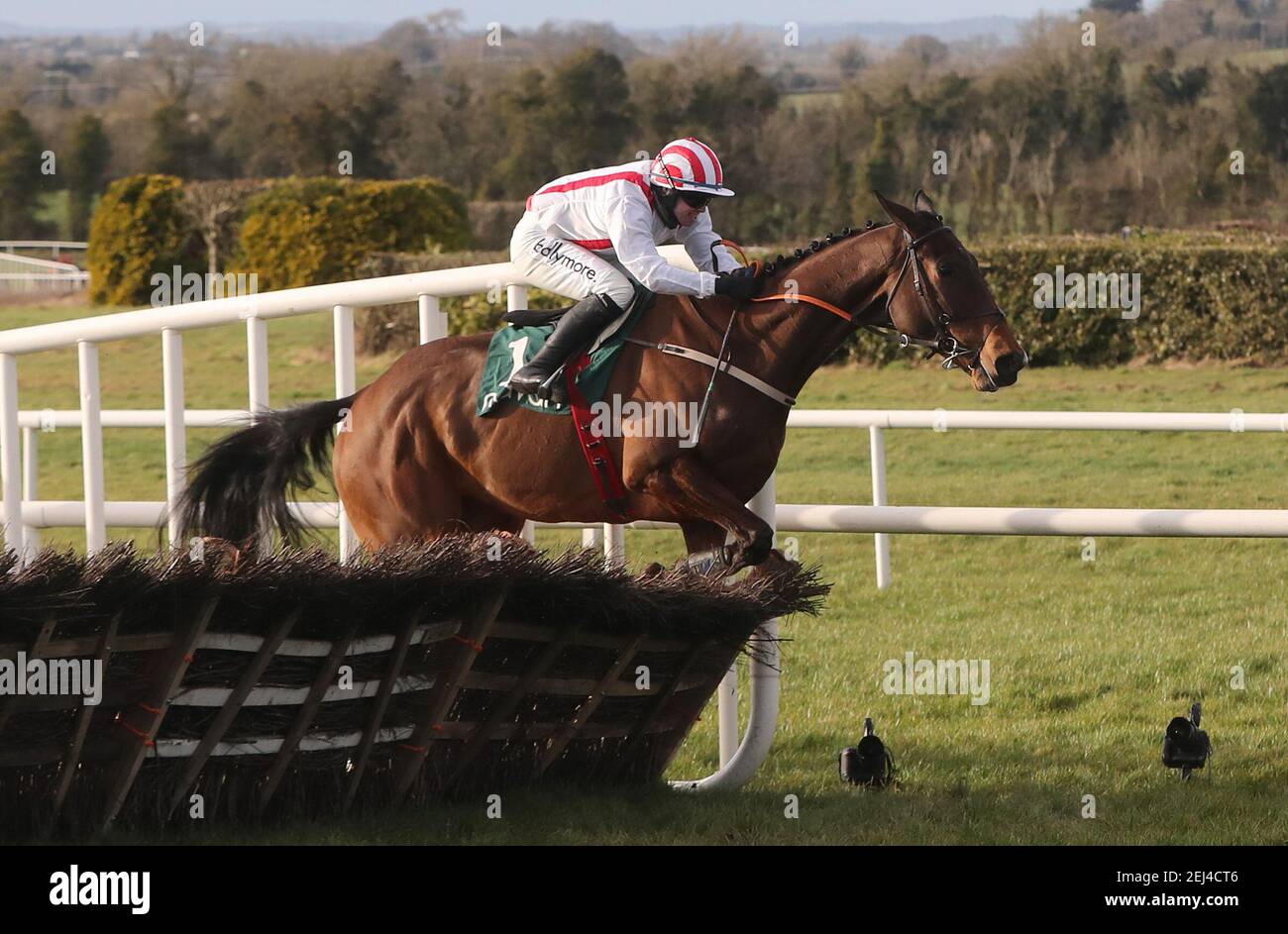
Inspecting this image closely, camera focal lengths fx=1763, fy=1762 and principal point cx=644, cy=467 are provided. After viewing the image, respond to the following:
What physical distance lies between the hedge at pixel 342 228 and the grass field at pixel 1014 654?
5230 millimetres

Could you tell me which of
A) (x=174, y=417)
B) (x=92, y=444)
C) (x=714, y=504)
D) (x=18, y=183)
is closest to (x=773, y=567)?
(x=714, y=504)

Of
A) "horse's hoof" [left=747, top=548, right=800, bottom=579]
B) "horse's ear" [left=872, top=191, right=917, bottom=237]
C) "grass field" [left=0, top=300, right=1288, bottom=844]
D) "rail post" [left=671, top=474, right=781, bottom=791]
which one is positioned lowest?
"grass field" [left=0, top=300, right=1288, bottom=844]

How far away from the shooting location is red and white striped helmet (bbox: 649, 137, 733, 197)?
4602 millimetres

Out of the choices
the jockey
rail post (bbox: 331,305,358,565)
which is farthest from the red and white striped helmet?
rail post (bbox: 331,305,358,565)

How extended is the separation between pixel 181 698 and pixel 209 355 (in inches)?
551

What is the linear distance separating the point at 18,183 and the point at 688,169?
27.0 m

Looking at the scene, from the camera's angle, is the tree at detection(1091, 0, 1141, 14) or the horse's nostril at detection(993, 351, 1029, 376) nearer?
the horse's nostril at detection(993, 351, 1029, 376)

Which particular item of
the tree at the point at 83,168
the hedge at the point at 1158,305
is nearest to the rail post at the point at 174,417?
the hedge at the point at 1158,305

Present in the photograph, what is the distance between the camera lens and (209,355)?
1694 cm

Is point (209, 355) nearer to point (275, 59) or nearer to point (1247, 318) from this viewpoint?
point (1247, 318)

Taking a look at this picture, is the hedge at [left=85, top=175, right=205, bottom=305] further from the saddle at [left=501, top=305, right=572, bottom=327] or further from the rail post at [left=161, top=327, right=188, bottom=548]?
the saddle at [left=501, top=305, right=572, bottom=327]

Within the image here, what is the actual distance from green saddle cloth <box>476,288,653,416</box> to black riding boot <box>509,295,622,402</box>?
37 mm

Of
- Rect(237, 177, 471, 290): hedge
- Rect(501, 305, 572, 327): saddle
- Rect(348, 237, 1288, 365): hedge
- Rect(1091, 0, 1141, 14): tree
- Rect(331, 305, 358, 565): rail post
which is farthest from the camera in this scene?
Rect(1091, 0, 1141, 14): tree

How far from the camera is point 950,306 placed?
175 inches
